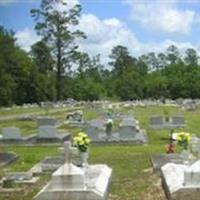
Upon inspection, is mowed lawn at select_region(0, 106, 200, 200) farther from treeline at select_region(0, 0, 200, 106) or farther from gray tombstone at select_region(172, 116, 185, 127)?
treeline at select_region(0, 0, 200, 106)

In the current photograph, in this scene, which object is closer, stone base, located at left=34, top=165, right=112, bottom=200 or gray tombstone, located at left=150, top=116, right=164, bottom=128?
stone base, located at left=34, top=165, right=112, bottom=200

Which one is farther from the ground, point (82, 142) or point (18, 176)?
point (82, 142)

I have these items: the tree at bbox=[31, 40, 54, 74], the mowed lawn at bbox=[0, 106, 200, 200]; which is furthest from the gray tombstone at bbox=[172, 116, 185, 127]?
the tree at bbox=[31, 40, 54, 74]

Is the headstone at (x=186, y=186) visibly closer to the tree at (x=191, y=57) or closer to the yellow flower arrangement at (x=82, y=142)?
the yellow flower arrangement at (x=82, y=142)

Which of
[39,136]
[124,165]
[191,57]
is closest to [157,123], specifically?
[39,136]

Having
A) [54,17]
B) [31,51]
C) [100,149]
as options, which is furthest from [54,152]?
[31,51]

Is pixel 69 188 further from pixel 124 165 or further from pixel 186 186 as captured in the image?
pixel 124 165

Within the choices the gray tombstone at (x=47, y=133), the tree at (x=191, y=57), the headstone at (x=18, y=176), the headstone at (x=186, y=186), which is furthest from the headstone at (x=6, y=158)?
the tree at (x=191, y=57)

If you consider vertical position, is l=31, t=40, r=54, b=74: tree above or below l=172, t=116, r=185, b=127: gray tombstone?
above

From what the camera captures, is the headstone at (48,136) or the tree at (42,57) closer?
the headstone at (48,136)

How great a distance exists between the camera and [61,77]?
95.3 m

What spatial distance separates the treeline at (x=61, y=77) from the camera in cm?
8600

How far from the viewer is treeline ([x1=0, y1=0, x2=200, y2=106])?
86000 mm

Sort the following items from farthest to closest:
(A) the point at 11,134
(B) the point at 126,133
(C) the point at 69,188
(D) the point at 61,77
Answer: (D) the point at 61,77
(A) the point at 11,134
(B) the point at 126,133
(C) the point at 69,188
